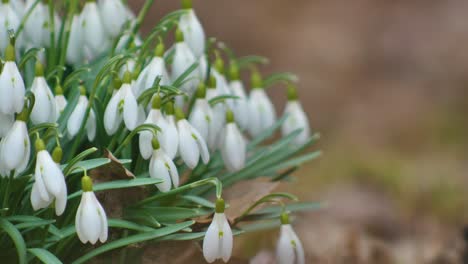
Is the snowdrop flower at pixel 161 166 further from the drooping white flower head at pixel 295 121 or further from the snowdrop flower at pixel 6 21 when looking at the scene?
the drooping white flower head at pixel 295 121

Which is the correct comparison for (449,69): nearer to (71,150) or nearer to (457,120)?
(457,120)

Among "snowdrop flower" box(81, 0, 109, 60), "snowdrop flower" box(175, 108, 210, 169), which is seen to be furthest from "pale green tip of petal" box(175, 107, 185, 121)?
"snowdrop flower" box(81, 0, 109, 60)

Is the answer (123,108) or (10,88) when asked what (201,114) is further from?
(10,88)

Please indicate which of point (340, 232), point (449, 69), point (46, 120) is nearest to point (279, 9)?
point (449, 69)

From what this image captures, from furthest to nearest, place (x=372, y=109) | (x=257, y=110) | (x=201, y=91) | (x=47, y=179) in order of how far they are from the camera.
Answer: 1. (x=372, y=109)
2. (x=257, y=110)
3. (x=201, y=91)
4. (x=47, y=179)

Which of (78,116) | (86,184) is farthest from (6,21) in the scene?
(86,184)

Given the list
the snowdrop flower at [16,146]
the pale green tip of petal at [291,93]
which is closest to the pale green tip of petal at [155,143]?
the snowdrop flower at [16,146]
